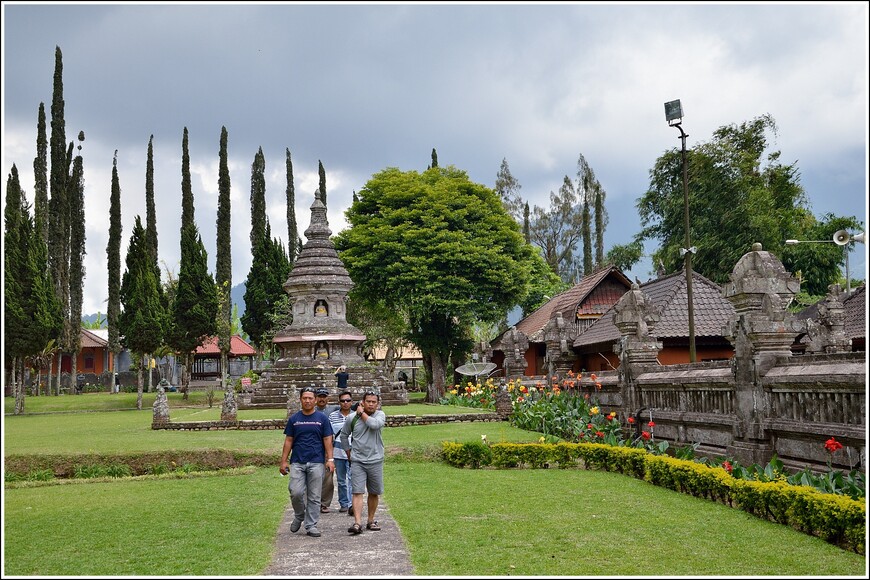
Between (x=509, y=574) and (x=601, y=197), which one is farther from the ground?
(x=601, y=197)

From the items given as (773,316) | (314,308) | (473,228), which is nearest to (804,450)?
(773,316)

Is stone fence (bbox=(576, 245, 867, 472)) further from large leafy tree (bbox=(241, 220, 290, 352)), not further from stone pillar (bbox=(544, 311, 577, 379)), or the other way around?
large leafy tree (bbox=(241, 220, 290, 352))

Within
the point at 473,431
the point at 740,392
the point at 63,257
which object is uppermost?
the point at 63,257

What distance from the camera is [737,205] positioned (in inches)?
1714

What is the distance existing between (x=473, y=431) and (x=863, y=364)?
40.5ft

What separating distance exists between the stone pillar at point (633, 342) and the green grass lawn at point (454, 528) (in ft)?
9.87

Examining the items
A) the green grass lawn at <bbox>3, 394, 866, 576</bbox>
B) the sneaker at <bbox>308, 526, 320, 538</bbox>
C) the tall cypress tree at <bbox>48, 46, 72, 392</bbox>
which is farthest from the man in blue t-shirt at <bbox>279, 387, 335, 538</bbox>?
the tall cypress tree at <bbox>48, 46, 72, 392</bbox>

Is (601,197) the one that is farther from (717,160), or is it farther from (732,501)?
(732,501)

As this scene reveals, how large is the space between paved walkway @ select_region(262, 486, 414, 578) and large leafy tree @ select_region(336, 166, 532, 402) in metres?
30.3

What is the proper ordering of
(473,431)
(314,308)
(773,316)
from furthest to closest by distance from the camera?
(314,308) → (473,431) → (773,316)

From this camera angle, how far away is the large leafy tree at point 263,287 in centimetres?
5153

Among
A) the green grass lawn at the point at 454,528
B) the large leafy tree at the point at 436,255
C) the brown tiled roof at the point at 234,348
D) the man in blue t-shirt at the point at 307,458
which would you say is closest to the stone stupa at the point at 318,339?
the large leafy tree at the point at 436,255

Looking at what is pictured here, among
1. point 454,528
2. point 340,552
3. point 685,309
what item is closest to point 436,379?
point 685,309

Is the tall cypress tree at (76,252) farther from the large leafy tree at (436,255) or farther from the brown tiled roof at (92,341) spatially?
the large leafy tree at (436,255)
